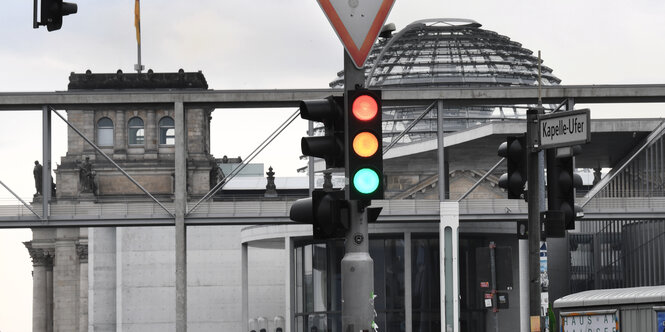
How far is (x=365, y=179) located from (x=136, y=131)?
111 metres

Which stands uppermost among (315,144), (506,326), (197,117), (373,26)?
(197,117)

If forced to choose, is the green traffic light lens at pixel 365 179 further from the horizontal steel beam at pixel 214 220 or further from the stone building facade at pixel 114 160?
the stone building facade at pixel 114 160

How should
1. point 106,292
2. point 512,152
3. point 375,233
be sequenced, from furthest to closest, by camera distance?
point 106,292
point 375,233
point 512,152

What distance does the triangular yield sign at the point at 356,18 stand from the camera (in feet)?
43.9

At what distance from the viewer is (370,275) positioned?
14000 mm

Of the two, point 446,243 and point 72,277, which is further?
point 72,277

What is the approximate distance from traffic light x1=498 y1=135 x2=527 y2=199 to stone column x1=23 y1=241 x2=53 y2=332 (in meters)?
117

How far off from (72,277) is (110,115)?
18.2 metres

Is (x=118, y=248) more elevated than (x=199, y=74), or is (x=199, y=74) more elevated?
(x=199, y=74)

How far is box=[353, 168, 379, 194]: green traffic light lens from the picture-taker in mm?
13281

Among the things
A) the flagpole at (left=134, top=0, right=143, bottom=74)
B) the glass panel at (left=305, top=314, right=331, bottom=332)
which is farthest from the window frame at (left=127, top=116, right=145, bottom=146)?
the glass panel at (left=305, top=314, right=331, bottom=332)

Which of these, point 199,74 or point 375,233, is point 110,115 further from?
point 375,233

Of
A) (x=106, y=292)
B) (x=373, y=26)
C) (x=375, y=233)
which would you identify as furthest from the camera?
(x=106, y=292)

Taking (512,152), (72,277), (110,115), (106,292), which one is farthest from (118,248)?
(512,152)
